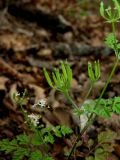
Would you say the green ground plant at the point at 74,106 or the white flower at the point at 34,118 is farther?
the white flower at the point at 34,118

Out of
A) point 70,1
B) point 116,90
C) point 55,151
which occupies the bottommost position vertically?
point 55,151

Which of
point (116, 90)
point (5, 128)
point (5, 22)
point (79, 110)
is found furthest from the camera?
point (5, 22)

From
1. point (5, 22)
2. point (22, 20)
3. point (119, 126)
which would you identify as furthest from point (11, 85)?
point (22, 20)

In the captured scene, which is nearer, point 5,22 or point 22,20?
point 5,22

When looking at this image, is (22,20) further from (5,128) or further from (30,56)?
(5,128)

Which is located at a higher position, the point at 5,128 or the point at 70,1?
the point at 70,1

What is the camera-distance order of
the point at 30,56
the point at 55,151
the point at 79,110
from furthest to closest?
the point at 30,56
the point at 55,151
the point at 79,110

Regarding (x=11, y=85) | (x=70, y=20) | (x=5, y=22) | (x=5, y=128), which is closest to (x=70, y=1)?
(x=70, y=20)

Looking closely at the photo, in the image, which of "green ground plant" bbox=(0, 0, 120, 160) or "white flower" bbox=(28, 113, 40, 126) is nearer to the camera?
"green ground plant" bbox=(0, 0, 120, 160)

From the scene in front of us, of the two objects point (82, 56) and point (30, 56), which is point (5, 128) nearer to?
point (30, 56)
